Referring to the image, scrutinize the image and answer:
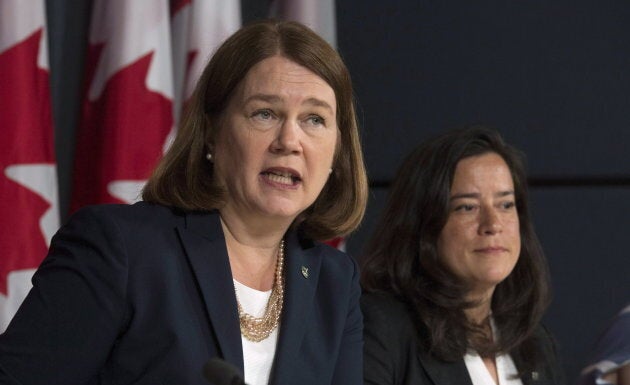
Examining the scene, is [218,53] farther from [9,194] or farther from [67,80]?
[67,80]

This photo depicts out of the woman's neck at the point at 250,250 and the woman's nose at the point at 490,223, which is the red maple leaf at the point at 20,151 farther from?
the woman's nose at the point at 490,223

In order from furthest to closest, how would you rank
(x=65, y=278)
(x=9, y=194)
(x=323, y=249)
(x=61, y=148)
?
(x=61, y=148)
(x=9, y=194)
(x=323, y=249)
(x=65, y=278)

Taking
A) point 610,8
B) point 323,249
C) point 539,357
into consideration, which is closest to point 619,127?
point 610,8

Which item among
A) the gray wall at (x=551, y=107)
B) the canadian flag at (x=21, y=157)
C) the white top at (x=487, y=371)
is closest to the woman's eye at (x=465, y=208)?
the white top at (x=487, y=371)

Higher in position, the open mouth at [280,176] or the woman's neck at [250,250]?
the open mouth at [280,176]

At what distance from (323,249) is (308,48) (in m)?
0.39

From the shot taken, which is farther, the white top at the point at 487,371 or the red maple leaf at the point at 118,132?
the red maple leaf at the point at 118,132

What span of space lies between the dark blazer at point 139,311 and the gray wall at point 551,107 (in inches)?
60.2

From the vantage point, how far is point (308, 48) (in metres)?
1.79

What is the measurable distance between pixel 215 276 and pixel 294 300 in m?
0.17

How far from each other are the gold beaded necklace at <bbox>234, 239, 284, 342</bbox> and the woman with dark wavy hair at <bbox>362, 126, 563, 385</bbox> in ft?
2.14

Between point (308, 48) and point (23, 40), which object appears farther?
point (23, 40)

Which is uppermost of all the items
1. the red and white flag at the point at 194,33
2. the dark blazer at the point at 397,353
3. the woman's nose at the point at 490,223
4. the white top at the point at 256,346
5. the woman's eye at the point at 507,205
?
the red and white flag at the point at 194,33

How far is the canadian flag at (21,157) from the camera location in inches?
102
